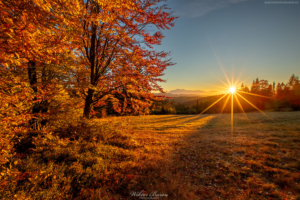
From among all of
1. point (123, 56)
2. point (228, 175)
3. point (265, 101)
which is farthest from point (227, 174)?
point (265, 101)

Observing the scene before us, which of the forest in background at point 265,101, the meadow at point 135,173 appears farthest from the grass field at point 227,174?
the forest in background at point 265,101

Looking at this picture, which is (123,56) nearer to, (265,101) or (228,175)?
(228,175)

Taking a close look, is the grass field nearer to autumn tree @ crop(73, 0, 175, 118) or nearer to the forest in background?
autumn tree @ crop(73, 0, 175, 118)

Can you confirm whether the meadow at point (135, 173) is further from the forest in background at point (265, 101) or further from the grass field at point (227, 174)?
the forest in background at point (265, 101)

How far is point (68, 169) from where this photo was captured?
12.6 ft

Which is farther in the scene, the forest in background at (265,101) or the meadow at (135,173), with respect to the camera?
the forest in background at (265,101)

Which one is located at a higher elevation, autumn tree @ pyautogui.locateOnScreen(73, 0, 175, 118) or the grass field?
autumn tree @ pyautogui.locateOnScreen(73, 0, 175, 118)

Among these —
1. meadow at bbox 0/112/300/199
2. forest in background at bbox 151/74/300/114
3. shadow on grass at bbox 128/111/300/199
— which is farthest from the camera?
forest in background at bbox 151/74/300/114

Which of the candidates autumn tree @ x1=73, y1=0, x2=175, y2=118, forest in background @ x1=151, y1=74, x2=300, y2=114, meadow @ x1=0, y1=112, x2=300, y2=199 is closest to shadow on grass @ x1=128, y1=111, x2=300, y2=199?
meadow @ x1=0, y1=112, x2=300, y2=199

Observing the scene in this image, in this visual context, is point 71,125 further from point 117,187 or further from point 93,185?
point 117,187

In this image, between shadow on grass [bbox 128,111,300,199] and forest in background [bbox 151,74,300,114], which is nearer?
shadow on grass [bbox 128,111,300,199]

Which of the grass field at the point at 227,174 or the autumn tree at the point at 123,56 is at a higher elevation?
the autumn tree at the point at 123,56

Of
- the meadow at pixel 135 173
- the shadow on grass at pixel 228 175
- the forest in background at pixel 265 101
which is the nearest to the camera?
the meadow at pixel 135 173

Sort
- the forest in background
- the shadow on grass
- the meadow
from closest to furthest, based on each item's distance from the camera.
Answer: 1. the meadow
2. the shadow on grass
3. the forest in background
